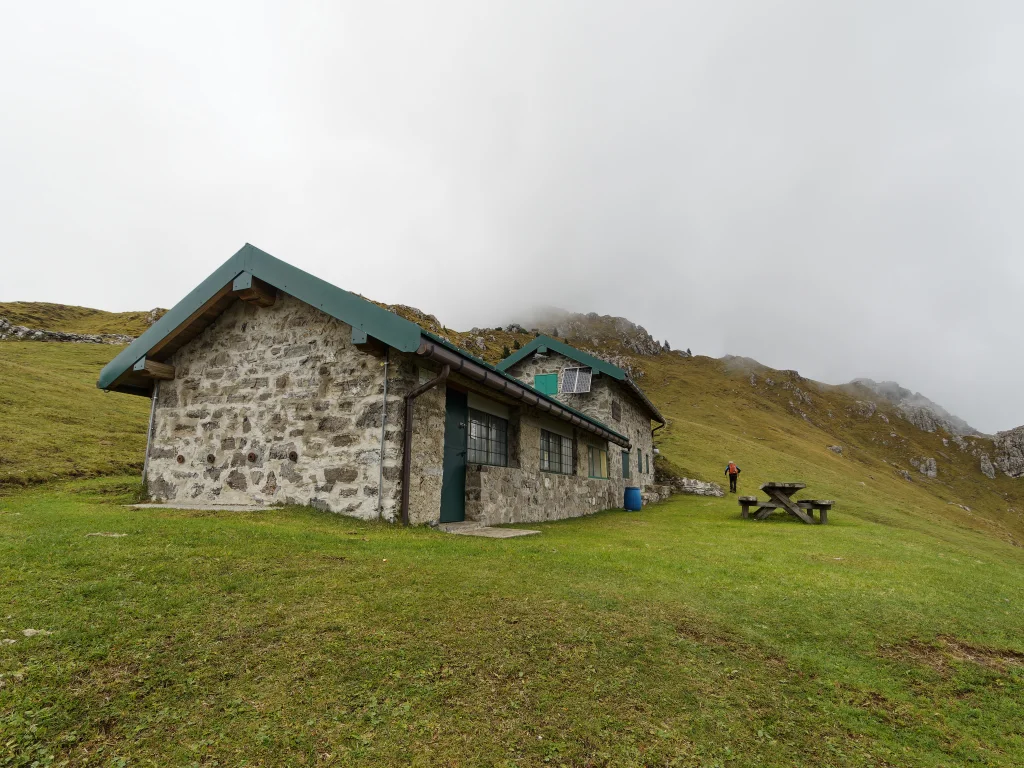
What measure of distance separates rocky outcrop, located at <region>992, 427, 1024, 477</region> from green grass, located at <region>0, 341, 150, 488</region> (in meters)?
104

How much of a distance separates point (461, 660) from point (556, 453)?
38.4 feet

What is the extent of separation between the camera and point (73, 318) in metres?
62.9

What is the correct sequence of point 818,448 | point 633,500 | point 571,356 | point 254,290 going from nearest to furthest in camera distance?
1. point 254,290
2. point 633,500
3. point 571,356
4. point 818,448

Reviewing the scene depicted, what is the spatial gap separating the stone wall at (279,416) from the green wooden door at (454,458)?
140cm

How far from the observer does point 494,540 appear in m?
8.20

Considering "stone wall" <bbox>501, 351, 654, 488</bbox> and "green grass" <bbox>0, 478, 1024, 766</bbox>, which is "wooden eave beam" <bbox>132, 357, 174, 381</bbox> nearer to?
"green grass" <bbox>0, 478, 1024, 766</bbox>

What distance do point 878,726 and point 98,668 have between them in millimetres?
4680

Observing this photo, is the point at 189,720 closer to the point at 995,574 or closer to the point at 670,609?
the point at 670,609

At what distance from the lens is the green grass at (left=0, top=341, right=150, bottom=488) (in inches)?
468

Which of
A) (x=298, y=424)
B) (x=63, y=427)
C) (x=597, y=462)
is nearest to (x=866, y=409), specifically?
(x=597, y=462)

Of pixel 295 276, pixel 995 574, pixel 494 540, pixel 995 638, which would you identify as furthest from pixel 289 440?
pixel 995 574

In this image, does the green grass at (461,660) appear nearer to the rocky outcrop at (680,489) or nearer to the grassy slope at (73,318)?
the rocky outcrop at (680,489)

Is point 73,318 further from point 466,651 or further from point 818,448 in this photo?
point 818,448

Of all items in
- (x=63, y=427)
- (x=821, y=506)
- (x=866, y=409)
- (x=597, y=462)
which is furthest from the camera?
(x=866, y=409)
